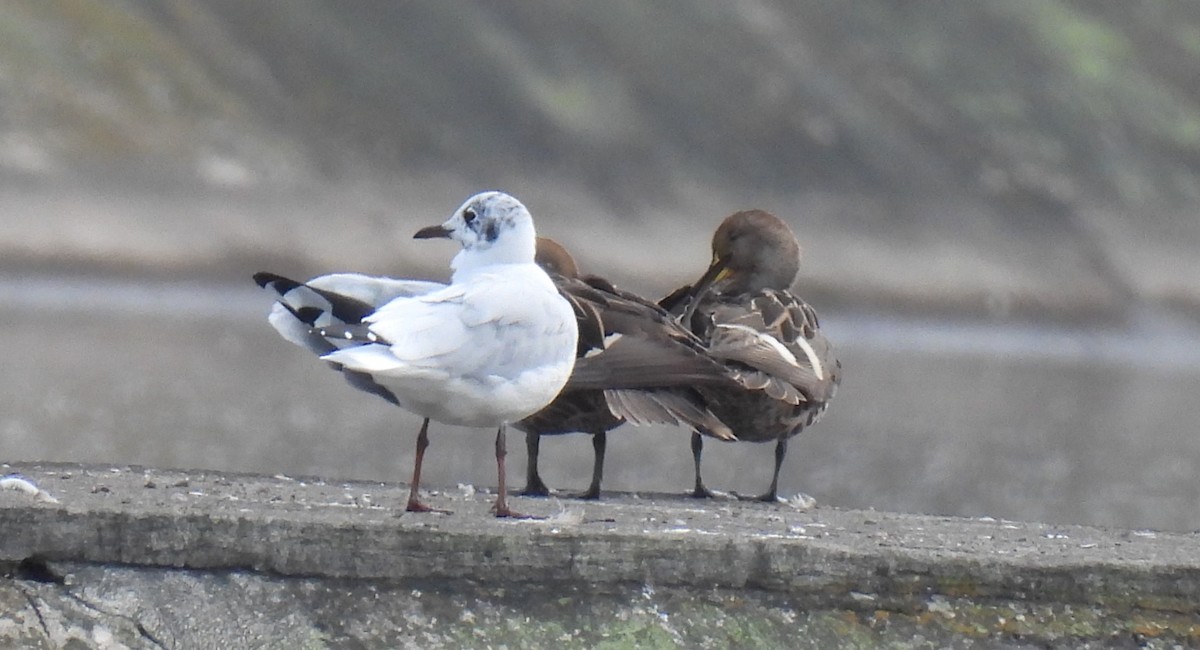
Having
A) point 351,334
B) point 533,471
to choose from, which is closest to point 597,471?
point 533,471

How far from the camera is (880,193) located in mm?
76250

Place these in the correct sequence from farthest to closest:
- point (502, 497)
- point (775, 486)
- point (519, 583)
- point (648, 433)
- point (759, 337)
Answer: point (648, 433)
point (775, 486)
point (759, 337)
point (502, 497)
point (519, 583)

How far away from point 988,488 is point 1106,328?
4829cm

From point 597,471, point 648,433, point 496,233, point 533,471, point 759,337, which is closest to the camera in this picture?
point 496,233

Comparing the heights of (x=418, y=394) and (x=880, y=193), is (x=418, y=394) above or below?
below

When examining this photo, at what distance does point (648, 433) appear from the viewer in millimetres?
31844

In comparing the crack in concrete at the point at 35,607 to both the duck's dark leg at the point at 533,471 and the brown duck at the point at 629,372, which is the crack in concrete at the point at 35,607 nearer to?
the brown duck at the point at 629,372

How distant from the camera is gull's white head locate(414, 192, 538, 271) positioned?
5016 millimetres

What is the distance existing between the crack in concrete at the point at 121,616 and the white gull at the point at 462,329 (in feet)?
1.95

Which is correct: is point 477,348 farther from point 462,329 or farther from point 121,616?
point 121,616

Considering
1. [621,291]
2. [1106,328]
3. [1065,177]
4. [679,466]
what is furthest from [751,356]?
[1065,177]

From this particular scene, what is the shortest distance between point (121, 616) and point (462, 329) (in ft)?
2.93

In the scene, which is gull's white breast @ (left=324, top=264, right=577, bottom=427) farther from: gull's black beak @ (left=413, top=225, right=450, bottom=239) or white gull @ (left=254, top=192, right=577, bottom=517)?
gull's black beak @ (left=413, top=225, right=450, bottom=239)

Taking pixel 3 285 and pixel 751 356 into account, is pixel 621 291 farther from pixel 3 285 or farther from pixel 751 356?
pixel 3 285
